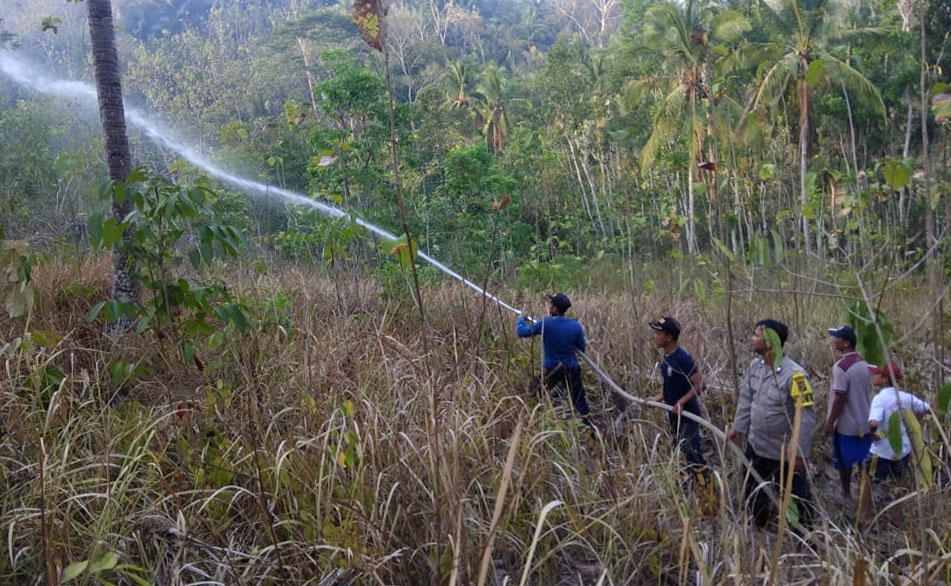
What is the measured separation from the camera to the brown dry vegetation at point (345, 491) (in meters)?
2.58

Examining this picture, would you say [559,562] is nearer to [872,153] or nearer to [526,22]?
Answer: [872,153]

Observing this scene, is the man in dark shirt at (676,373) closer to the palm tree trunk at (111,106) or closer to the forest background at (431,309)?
the forest background at (431,309)

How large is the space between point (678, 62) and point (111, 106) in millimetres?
19135

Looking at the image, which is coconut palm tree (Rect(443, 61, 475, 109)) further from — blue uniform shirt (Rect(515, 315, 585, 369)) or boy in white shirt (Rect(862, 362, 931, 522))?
boy in white shirt (Rect(862, 362, 931, 522))

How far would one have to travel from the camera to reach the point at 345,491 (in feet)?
9.48

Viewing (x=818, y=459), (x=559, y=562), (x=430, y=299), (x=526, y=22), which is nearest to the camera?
(x=559, y=562)

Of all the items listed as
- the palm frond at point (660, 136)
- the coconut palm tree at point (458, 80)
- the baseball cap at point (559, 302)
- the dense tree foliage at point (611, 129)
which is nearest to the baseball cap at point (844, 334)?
the dense tree foliage at point (611, 129)

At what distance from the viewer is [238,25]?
52281 millimetres

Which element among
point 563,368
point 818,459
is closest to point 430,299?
point 563,368

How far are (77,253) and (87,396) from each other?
3028mm

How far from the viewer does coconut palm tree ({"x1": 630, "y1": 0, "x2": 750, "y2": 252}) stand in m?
20.1

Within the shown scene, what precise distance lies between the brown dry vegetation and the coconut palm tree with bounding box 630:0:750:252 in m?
16.6

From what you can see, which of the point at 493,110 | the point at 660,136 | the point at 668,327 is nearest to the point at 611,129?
the point at 660,136

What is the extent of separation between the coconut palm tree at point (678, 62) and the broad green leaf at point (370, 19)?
1810cm
